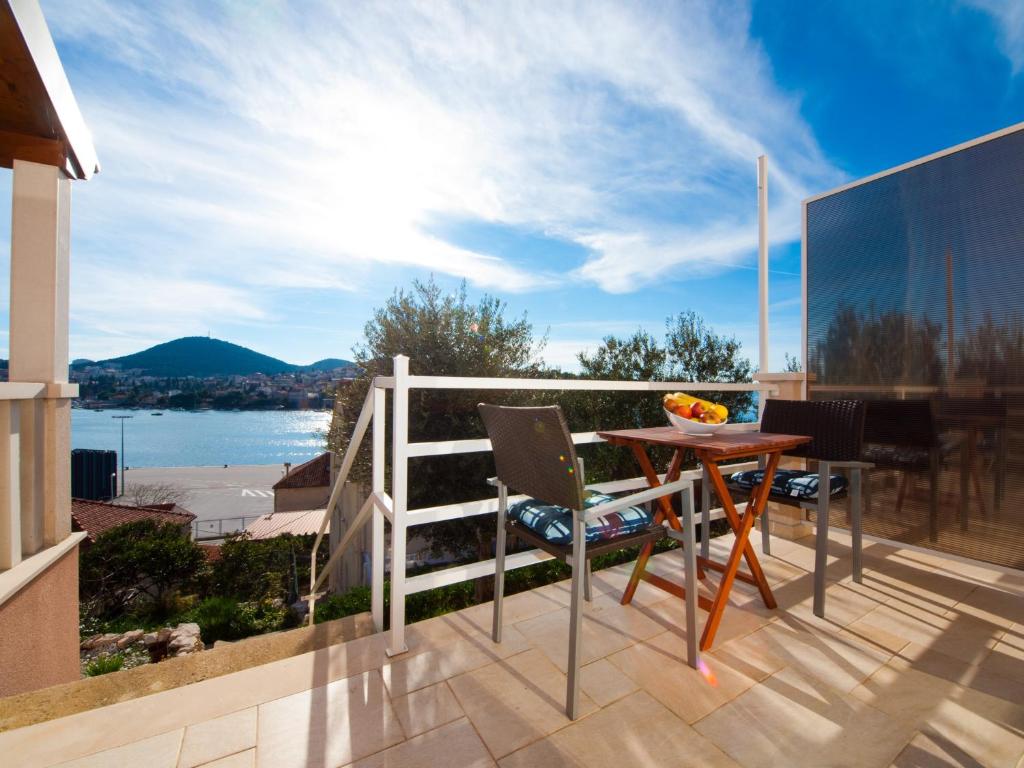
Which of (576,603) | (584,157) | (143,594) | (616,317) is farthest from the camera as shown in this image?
(616,317)

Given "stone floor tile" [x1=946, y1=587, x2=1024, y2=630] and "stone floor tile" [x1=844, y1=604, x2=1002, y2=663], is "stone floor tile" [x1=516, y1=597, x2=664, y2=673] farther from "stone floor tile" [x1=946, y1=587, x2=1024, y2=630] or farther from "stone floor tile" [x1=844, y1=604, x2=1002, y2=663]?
"stone floor tile" [x1=946, y1=587, x2=1024, y2=630]

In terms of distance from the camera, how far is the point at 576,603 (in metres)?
1.21

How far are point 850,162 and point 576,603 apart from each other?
7.66 m

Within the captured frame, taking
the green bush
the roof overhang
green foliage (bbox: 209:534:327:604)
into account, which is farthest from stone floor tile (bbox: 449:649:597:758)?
green foliage (bbox: 209:534:327:604)

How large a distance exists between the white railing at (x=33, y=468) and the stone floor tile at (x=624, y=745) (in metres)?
2.05

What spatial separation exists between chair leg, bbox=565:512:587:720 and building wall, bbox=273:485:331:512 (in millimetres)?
25129

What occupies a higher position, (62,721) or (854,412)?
(854,412)

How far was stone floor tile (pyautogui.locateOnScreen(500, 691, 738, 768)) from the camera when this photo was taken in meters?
1.10

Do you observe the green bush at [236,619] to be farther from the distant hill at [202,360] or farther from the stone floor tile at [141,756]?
the distant hill at [202,360]

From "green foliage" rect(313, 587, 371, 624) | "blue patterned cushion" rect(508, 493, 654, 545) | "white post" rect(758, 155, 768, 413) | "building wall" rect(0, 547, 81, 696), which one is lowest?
"green foliage" rect(313, 587, 371, 624)

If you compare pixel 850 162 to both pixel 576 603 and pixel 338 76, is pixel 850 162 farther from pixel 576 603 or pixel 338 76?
pixel 576 603

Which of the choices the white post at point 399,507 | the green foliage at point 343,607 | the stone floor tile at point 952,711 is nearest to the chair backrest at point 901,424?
the stone floor tile at point 952,711

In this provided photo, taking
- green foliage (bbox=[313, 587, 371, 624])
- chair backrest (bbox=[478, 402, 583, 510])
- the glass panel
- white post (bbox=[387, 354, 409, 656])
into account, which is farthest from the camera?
green foliage (bbox=[313, 587, 371, 624])

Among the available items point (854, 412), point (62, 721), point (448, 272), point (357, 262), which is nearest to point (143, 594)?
point (357, 262)
